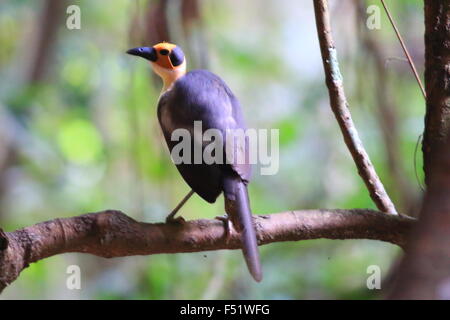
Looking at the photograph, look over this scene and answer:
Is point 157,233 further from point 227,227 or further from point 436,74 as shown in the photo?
point 436,74

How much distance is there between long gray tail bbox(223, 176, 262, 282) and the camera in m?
1.38

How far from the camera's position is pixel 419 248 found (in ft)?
1.78

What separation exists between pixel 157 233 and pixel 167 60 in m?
0.59

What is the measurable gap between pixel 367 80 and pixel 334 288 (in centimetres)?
105

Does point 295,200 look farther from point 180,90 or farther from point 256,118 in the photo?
point 180,90

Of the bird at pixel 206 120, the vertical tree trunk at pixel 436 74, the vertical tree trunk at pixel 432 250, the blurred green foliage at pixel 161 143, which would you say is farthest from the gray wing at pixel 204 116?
the vertical tree trunk at pixel 432 250

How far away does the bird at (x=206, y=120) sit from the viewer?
1.51 metres

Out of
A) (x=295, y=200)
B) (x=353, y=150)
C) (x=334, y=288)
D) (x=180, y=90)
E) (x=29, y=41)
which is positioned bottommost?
(x=334, y=288)

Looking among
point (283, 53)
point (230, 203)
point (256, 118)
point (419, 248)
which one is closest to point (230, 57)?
point (256, 118)

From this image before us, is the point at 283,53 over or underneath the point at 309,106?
over

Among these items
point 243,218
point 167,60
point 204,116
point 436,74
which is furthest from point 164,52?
point 436,74

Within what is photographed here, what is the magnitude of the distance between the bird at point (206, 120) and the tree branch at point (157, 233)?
0.06 meters

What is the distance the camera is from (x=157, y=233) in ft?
4.88

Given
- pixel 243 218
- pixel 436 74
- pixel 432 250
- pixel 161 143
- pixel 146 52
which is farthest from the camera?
pixel 161 143
